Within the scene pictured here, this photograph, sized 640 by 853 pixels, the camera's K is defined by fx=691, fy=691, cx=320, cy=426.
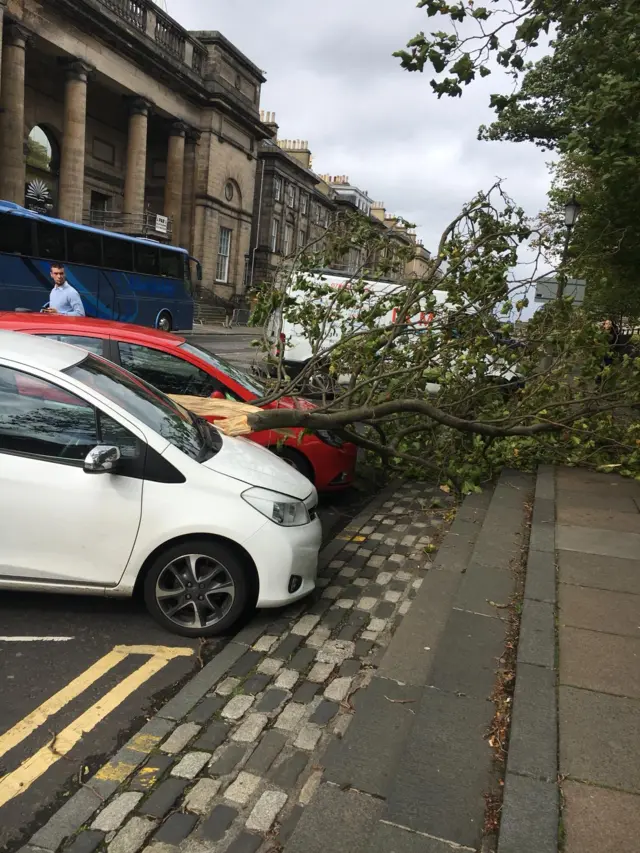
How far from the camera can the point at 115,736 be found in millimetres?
3162

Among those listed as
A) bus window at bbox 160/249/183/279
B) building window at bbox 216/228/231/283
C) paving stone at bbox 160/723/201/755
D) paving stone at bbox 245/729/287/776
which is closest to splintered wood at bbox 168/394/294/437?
paving stone at bbox 160/723/201/755

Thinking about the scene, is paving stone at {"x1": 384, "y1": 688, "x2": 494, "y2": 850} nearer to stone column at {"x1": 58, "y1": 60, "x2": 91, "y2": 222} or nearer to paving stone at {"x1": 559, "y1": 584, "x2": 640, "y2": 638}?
paving stone at {"x1": 559, "y1": 584, "x2": 640, "y2": 638}

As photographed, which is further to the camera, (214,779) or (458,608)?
(458,608)

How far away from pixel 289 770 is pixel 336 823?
1.66 ft

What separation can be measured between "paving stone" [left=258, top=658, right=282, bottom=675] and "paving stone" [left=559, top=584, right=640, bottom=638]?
1.64 metres

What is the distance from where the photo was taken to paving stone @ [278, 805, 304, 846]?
251cm

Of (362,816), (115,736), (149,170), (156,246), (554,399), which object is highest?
(149,170)

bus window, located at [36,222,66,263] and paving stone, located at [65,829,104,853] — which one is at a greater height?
bus window, located at [36,222,66,263]

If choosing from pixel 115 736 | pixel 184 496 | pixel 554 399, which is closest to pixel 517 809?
pixel 115 736

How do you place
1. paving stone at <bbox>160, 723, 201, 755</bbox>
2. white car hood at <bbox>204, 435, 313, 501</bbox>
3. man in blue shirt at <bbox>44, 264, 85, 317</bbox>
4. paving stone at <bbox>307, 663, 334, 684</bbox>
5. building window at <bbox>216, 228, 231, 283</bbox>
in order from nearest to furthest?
paving stone at <bbox>160, 723, 201, 755</bbox> < paving stone at <bbox>307, 663, 334, 684</bbox> < white car hood at <bbox>204, 435, 313, 501</bbox> < man in blue shirt at <bbox>44, 264, 85, 317</bbox> < building window at <bbox>216, 228, 231, 283</bbox>

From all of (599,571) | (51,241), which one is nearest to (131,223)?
(51,241)

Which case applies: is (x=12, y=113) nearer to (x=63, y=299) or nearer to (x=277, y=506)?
(x=63, y=299)

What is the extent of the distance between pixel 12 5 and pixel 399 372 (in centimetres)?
2986

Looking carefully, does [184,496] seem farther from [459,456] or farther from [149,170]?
[149,170]
